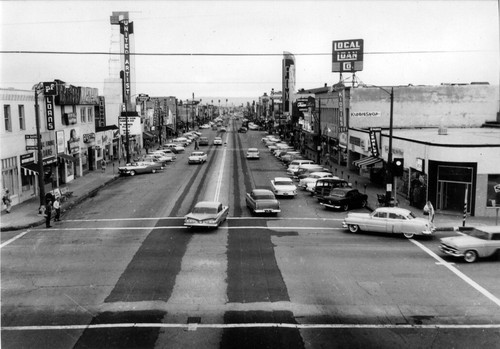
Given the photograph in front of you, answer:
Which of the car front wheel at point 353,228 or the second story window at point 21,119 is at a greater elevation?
the second story window at point 21,119

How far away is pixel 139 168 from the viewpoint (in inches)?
2096

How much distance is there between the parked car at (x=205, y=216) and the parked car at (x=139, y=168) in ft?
88.2

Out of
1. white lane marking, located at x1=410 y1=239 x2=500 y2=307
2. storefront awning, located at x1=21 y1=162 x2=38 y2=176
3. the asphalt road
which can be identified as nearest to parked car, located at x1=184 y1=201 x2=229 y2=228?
the asphalt road

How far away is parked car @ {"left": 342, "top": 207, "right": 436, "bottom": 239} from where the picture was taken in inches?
974

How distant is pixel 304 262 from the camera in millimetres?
20594

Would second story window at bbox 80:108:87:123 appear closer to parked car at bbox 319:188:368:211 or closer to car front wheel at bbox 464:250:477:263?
parked car at bbox 319:188:368:211

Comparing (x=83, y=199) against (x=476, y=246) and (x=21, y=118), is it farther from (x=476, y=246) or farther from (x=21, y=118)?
(x=476, y=246)

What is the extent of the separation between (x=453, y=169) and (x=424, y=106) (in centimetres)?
2697

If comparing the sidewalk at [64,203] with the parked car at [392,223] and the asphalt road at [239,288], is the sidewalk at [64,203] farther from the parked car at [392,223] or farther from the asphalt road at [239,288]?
the parked car at [392,223]

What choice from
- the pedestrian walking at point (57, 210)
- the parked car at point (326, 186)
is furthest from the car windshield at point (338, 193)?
the pedestrian walking at point (57, 210)

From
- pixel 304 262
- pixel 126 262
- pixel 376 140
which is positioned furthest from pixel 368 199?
pixel 126 262

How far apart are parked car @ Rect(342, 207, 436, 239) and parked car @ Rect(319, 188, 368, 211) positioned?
648 cm

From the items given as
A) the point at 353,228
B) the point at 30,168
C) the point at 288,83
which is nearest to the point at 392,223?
the point at 353,228

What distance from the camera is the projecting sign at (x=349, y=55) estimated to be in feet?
216
